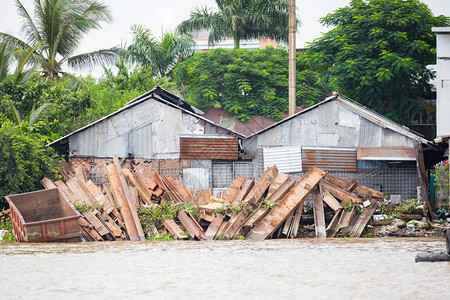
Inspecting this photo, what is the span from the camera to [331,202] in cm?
1534

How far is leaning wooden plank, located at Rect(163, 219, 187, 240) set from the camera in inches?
563

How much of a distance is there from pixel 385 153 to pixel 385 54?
6591 mm

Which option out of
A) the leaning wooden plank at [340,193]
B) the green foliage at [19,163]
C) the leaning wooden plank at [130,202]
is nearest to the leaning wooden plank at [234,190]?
the leaning wooden plank at [340,193]

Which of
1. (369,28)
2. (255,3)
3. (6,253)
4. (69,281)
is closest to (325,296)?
(69,281)

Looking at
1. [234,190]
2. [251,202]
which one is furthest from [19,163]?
[251,202]

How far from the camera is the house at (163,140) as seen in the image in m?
20.2

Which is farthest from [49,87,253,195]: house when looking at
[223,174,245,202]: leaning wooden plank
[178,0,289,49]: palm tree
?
[178,0,289,49]: palm tree

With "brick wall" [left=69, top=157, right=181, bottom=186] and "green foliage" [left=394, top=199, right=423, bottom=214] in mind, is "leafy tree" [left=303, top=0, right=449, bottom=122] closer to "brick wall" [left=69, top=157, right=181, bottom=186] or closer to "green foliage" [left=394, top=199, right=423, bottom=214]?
"green foliage" [left=394, top=199, right=423, bottom=214]

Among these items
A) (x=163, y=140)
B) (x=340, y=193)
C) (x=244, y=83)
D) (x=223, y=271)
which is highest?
(x=244, y=83)

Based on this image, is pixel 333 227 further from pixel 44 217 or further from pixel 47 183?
pixel 47 183

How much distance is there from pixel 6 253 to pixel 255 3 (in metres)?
30.1

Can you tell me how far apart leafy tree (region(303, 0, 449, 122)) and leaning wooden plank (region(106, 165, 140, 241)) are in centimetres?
1282

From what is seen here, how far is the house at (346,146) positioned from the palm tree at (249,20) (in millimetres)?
18486

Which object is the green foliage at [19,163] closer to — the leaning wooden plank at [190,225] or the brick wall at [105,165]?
the brick wall at [105,165]
